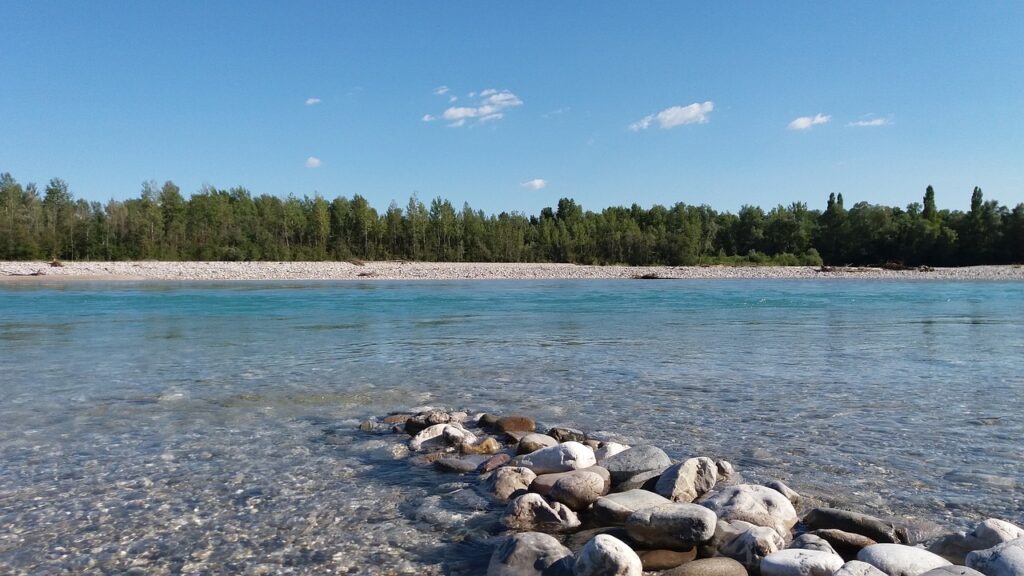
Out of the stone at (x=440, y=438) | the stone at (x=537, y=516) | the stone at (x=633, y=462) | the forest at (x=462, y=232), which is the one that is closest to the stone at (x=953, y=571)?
the stone at (x=537, y=516)

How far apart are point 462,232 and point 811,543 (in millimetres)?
75170

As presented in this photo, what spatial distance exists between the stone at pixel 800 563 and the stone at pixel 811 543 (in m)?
0.14

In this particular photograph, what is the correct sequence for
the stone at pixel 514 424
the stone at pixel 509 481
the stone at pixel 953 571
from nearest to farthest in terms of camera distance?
the stone at pixel 953 571 < the stone at pixel 509 481 < the stone at pixel 514 424

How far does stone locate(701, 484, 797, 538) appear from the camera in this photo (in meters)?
3.74

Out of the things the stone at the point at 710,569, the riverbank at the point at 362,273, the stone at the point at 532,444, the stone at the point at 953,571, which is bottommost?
the stone at the point at 710,569

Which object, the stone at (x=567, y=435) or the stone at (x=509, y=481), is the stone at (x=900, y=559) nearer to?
the stone at (x=509, y=481)

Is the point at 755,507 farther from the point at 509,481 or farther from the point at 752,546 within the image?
the point at 509,481

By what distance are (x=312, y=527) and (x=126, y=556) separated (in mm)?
942

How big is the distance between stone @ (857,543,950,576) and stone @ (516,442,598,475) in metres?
1.93

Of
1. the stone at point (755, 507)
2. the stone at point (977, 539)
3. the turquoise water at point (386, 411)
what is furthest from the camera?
the turquoise water at point (386, 411)

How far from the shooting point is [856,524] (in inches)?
141

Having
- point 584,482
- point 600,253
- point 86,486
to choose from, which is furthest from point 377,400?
point 600,253

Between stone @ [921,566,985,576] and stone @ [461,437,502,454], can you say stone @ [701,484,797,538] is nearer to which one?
stone @ [921,566,985,576]

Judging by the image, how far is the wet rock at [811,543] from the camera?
334 centimetres
